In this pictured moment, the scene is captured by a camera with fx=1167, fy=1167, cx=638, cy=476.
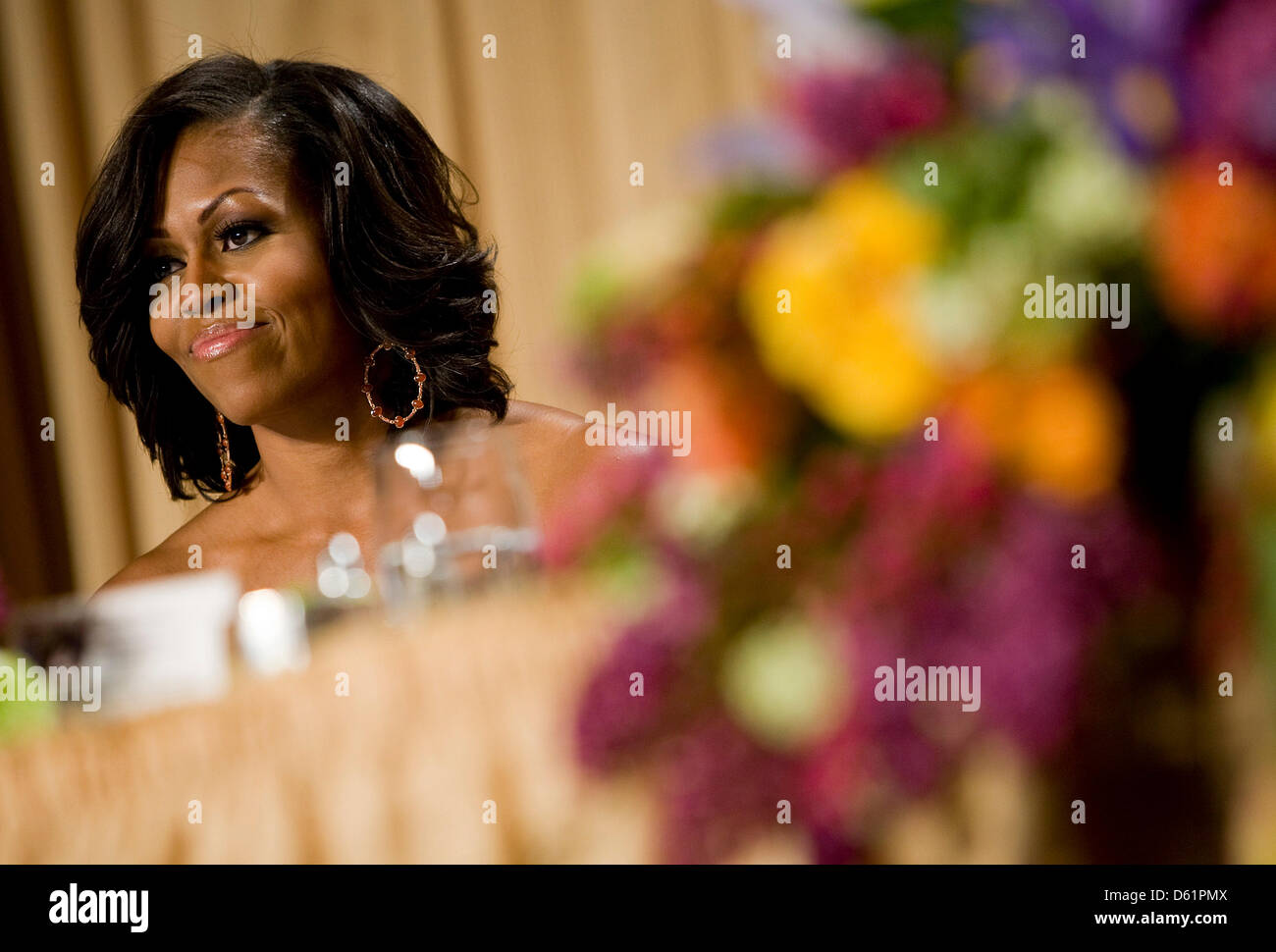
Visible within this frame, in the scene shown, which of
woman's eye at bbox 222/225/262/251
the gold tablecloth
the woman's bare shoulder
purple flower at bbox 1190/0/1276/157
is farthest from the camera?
the woman's bare shoulder

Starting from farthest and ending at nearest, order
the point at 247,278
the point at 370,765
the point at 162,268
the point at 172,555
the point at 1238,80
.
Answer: the point at 172,555 < the point at 162,268 < the point at 247,278 < the point at 370,765 < the point at 1238,80

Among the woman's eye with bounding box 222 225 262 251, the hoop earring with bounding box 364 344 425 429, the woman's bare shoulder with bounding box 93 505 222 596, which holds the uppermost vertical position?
the woman's eye with bounding box 222 225 262 251

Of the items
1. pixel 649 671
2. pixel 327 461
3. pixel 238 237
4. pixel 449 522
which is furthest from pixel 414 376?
pixel 649 671

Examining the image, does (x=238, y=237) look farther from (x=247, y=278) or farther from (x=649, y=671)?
(x=649, y=671)

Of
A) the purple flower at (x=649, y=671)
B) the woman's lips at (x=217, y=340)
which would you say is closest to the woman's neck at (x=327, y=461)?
the woman's lips at (x=217, y=340)

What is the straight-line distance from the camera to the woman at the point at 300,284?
1188mm

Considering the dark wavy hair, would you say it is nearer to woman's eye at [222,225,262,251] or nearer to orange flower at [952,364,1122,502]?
woman's eye at [222,225,262,251]

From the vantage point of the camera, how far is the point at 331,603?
2.26ft

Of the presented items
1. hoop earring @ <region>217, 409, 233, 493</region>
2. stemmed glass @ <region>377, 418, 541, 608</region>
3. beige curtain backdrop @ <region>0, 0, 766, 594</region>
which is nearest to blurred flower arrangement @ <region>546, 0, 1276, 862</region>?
stemmed glass @ <region>377, 418, 541, 608</region>

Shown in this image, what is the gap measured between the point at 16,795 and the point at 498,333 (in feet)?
3.12

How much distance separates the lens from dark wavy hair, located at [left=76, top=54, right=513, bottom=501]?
4.04 ft

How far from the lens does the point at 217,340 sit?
1.19 m

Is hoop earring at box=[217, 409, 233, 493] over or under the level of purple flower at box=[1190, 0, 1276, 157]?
under

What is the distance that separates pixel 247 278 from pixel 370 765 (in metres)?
0.76
